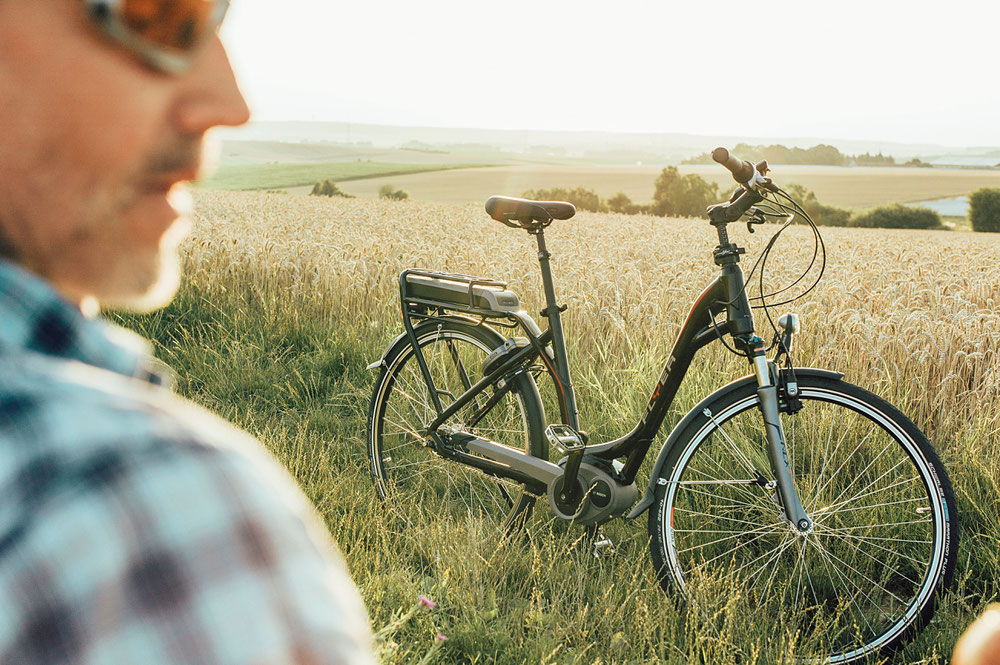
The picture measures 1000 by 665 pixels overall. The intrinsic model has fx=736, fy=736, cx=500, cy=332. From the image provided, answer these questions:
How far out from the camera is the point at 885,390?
4.43m

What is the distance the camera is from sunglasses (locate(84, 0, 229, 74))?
1.49ft

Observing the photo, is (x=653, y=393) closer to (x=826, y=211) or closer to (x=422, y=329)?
(x=422, y=329)

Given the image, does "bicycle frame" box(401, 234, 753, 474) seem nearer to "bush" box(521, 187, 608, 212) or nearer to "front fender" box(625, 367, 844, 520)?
"front fender" box(625, 367, 844, 520)

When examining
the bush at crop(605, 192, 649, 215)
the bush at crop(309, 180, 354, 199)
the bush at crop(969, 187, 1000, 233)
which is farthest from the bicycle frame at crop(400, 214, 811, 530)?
the bush at crop(969, 187, 1000, 233)

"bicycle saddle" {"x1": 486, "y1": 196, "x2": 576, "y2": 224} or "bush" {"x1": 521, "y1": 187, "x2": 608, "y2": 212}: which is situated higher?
"bicycle saddle" {"x1": 486, "y1": 196, "x2": 576, "y2": 224}

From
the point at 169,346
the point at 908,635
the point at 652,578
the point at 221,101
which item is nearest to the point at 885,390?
the point at 908,635

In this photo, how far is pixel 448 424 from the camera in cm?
394

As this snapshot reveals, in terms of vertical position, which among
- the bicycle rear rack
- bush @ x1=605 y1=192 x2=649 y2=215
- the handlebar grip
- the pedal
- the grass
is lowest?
the pedal

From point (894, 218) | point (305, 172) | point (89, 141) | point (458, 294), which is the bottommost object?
point (894, 218)

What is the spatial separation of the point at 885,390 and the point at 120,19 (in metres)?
4.76

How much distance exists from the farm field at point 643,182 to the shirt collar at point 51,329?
42.3 meters

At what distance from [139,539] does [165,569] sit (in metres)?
0.02

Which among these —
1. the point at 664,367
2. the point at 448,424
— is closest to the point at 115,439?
the point at 664,367

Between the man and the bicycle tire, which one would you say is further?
the bicycle tire
